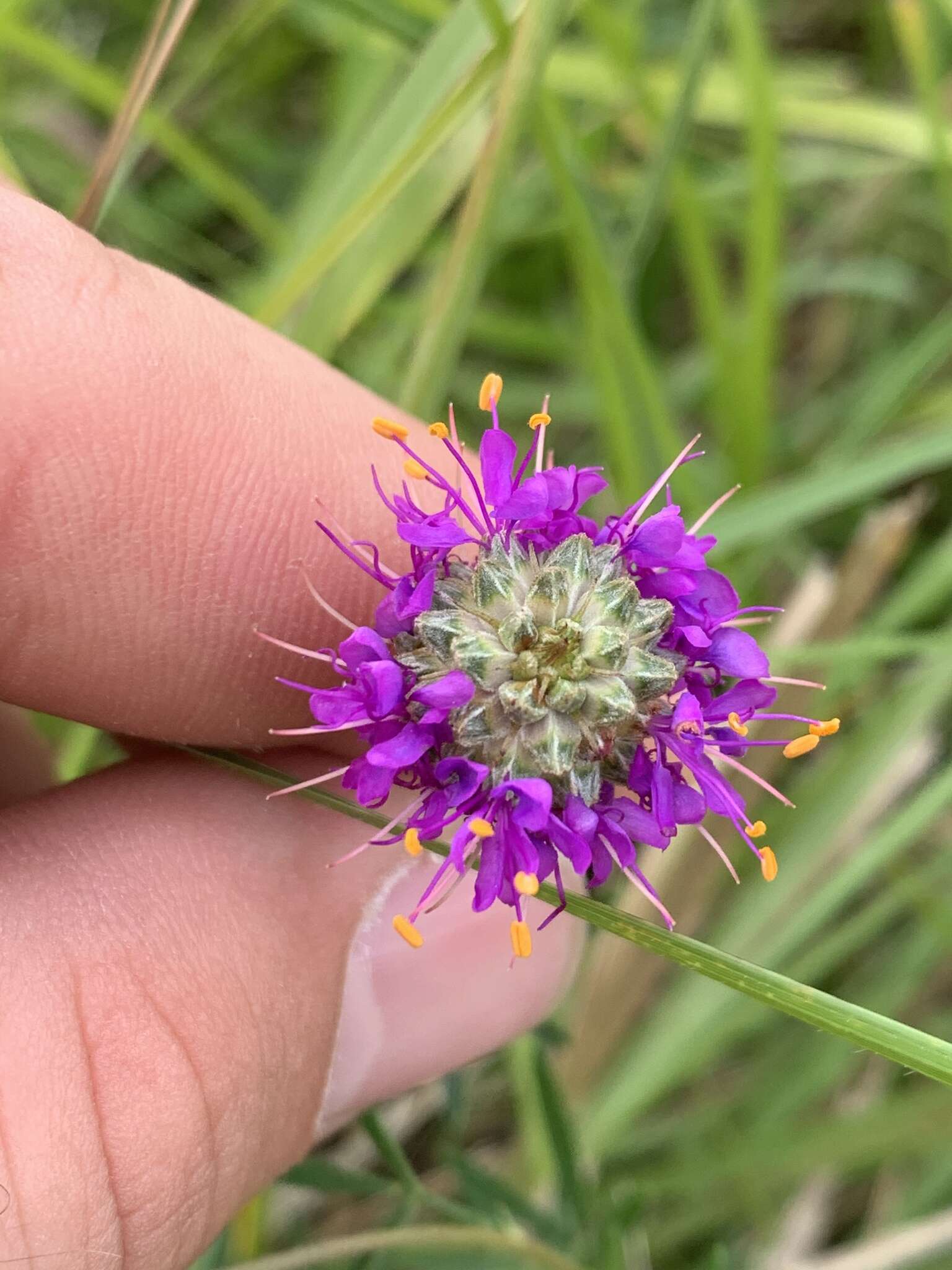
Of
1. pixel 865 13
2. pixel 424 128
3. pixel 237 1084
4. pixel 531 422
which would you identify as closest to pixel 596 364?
pixel 424 128

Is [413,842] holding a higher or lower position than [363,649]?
lower

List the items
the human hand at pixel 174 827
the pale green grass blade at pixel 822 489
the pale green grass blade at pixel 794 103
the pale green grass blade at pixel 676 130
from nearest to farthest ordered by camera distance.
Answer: the human hand at pixel 174 827 → the pale green grass blade at pixel 676 130 → the pale green grass blade at pixel 822 489 → the pale green grass blade at pixel 794 103

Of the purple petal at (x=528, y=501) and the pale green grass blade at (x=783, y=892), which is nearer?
the purple petal at (x=528, y=501)

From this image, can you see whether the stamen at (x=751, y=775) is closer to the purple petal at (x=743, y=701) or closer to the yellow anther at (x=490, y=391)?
the purple petal at (x=743, y=701)

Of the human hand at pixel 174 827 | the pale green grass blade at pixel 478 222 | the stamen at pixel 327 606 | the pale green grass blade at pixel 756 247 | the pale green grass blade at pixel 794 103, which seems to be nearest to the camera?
the human hand at pixel 174 827

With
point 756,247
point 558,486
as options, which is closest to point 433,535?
point 558,486

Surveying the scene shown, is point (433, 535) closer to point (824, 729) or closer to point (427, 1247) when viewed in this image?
point (824, 729)

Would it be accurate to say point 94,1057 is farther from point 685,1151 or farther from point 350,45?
point 350,45

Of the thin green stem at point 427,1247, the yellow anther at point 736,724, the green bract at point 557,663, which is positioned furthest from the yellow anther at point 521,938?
the thin green stem at point 427,1247
